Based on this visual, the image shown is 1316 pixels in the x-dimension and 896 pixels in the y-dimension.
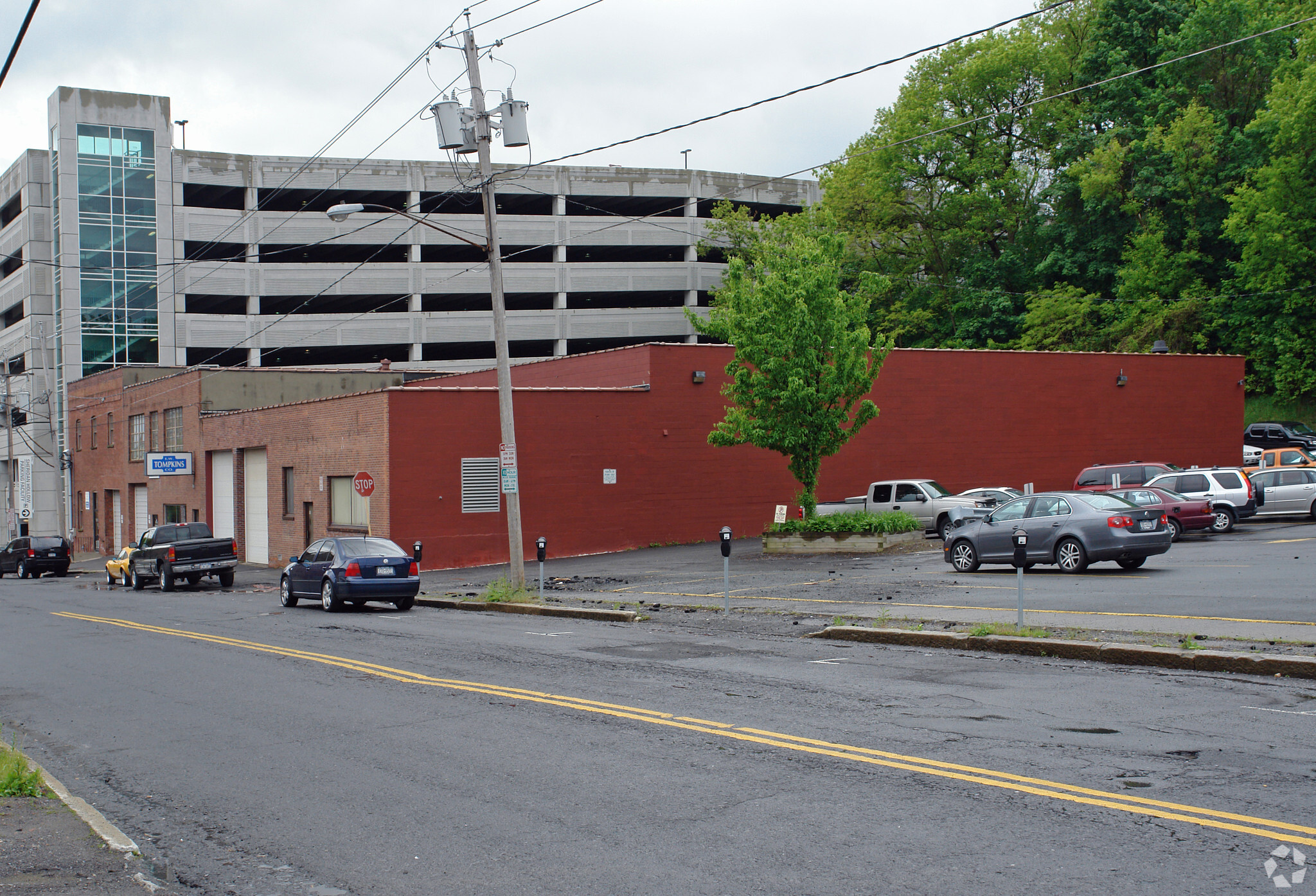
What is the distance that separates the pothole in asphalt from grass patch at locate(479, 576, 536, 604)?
7.12 metres

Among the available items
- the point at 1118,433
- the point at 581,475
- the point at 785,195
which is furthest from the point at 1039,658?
the point at 785,195

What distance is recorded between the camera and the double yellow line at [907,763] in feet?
19.5

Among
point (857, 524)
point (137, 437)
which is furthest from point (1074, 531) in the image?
point (137, 437)

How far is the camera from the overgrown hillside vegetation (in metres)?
50.4

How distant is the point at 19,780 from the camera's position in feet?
Result: 24.6

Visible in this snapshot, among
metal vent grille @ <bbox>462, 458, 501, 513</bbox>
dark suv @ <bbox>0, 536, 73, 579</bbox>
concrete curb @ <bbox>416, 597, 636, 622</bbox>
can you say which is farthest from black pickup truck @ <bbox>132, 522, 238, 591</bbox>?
dark suv @ <bbox>0, 536, 73, 579</bbox>

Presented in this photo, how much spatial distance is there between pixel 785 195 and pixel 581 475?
52859 mm

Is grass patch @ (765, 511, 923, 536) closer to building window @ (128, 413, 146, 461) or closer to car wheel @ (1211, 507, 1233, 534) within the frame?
car wheel @ (1211, 507, 1233, 534)

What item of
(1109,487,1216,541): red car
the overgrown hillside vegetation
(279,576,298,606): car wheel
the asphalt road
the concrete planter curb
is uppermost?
the overgrown hillside vegetation

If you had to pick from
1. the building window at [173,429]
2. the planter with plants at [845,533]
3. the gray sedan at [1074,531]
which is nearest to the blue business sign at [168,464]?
the building window at [173,429]

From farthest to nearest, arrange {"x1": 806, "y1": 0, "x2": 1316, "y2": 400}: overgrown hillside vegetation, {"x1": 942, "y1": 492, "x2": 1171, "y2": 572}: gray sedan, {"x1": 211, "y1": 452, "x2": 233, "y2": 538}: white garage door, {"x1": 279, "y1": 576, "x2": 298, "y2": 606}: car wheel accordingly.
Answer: {"x1": 806, "y1": 0, "x2": 1316, "y2": 400}: overgrown hillside vegetation
{"x1": 211, "y1": 452, "x2": 233, "y2": 538}: white garage door
{"x1": 279, "y1": 576, "x2": 298, "y2": 606}: car wheel
{"x1": 942, "y1": 492, "x2": 1171, "y2": 572}: gray sedan

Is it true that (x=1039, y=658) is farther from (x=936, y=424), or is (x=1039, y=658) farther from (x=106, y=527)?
(x=106, y=527)

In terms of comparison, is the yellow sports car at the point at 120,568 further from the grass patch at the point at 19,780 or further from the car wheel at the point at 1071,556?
the grass patch at the point at 19,780

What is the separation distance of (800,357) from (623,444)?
7861 millimetres
